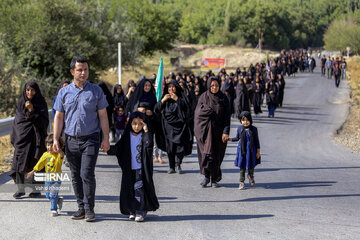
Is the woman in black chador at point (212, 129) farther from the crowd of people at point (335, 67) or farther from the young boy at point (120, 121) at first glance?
the crowd of people at point (335, 67)

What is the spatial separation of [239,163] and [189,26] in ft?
372

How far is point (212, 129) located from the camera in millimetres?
9758

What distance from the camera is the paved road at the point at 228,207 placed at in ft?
21.0

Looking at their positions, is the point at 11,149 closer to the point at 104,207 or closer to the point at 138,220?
the point at 104,207

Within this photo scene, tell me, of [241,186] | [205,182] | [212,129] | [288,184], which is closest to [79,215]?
[205,182]

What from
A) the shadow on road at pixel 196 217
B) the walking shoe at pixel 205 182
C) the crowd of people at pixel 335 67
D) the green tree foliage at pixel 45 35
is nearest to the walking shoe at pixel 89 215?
the shadow on road at pixel 196 217

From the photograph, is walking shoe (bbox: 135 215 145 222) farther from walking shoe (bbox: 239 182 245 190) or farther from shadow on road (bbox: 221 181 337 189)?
shadow on road (bbox: 221 181 337 189)

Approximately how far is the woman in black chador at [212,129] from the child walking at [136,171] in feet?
8.68

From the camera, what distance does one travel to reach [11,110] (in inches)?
830

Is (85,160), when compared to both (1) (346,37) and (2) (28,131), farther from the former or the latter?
(1) (346,37)

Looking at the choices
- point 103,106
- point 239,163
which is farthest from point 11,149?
point 103,106

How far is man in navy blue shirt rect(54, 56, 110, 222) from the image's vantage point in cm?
670

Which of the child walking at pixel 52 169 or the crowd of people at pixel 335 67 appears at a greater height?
the child walking at pixel 52 169

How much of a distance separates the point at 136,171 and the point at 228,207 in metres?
1.51
